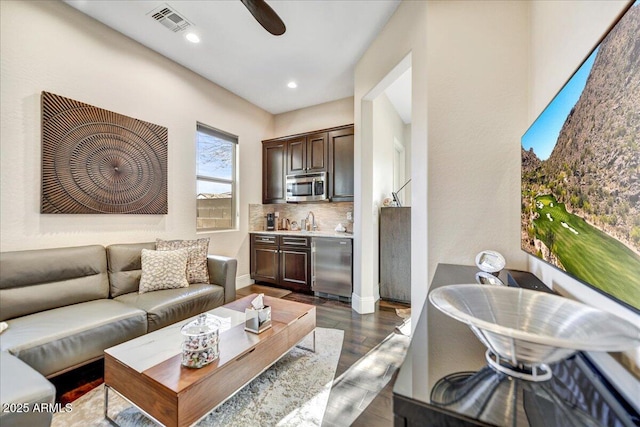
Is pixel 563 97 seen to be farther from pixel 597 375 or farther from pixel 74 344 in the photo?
pixel 74 344

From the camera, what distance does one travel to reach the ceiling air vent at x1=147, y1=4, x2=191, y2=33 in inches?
93.0

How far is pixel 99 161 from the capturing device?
2.49 meters

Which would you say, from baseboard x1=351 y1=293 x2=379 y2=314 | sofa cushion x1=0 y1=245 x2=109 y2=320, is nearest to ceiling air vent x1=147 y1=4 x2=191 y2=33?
sofa cushion x1=0 y1=245 x2=109 y2=320

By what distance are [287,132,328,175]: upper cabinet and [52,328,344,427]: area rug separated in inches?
112

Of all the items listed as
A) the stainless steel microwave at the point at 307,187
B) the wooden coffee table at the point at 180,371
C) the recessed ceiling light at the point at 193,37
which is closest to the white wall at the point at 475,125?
the wooden coffee table at the point at 180,371

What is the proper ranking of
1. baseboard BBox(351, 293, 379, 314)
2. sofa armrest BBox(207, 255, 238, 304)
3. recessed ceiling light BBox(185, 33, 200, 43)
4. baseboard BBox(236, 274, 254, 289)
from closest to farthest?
recessed ceiling light BBox(185, 33, 200, 43) < sofa armrest BBox(207, 255, 238, 304) < baseboard BBox(351, 293, 379, 314) < baseboard BBox(236, 274, 254, 289)

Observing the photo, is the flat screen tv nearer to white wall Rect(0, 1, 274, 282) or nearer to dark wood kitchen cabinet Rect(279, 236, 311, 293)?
dark wood kitchen cabinet Rect(279, 236, 311, 293)

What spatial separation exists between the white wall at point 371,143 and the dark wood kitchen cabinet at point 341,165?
21.7 inches

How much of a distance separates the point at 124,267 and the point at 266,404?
6.42 feet

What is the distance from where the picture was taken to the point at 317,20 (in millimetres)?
2510

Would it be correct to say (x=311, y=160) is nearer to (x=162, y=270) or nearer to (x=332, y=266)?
(x=332, y=266)

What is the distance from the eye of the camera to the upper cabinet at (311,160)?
12.6 ft

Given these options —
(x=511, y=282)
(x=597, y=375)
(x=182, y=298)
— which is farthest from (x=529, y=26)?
(x=182, y=298)

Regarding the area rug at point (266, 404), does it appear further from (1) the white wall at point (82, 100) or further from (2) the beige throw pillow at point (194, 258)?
(1) the white wall at point (82, 100)
